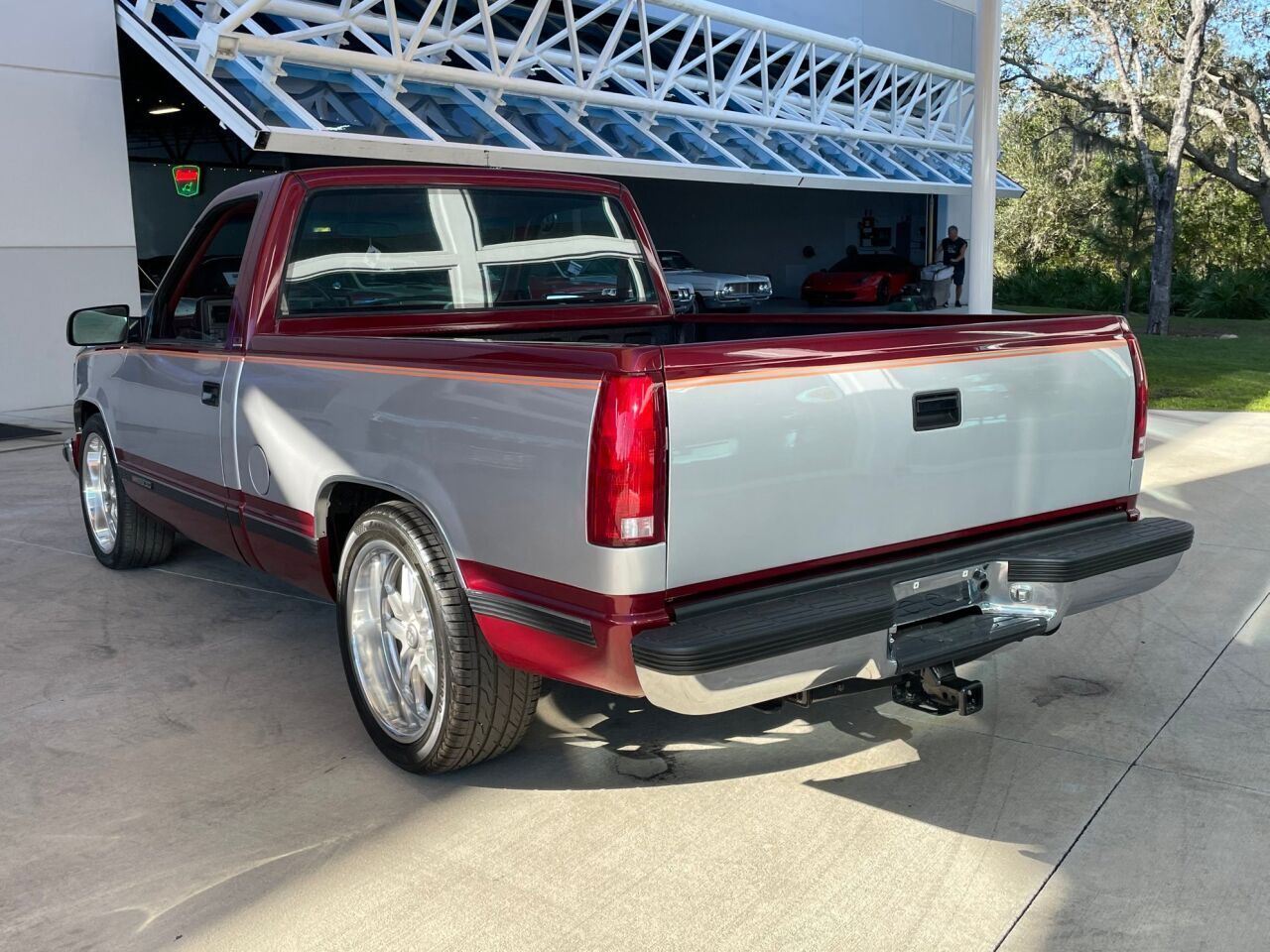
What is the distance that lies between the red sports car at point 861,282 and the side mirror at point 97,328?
79.3 ft

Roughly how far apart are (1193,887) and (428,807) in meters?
2.14

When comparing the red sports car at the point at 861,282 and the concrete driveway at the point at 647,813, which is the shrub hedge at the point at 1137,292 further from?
the concrete driveway at the point at 647,813

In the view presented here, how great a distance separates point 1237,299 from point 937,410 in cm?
2774

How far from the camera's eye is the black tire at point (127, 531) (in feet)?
20.4

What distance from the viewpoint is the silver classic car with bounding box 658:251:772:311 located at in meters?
23.8

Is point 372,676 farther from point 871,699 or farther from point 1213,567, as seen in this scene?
point 1213,567

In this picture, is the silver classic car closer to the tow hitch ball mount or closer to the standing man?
the standing man

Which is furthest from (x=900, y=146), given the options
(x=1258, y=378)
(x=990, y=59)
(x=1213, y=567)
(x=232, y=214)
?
(x=232, y=214)

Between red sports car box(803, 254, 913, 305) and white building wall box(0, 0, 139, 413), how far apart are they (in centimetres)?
1772

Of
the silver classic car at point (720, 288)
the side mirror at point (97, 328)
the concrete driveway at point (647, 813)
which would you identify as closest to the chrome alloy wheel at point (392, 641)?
the concrete driveway at point (647, 813)

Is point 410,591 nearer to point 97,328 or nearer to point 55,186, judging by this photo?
point 97,328

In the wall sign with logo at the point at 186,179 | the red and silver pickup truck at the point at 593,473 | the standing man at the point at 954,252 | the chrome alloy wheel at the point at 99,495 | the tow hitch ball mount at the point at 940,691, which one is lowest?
the tow hitch ball mount at the point at 940,691

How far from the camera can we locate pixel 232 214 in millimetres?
5012

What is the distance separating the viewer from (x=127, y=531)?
6324 millimetres
